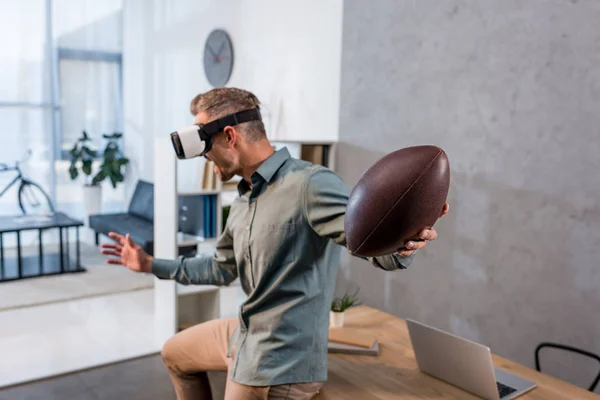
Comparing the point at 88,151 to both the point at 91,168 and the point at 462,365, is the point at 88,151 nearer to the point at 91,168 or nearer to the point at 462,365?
the point at 91,168

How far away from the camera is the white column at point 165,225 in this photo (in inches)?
141

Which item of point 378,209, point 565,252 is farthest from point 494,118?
point 378,209

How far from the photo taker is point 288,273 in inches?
68.1

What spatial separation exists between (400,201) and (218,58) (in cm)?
455

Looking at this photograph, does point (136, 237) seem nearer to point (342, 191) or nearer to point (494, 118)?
point (494, 118)

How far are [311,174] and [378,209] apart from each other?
46 centimetres

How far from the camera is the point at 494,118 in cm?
311

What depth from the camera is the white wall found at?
4.35 m

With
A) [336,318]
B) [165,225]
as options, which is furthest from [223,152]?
[165,225]

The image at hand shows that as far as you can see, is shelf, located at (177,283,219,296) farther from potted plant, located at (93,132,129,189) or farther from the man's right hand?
potted plant, located at (93,132,129,189)

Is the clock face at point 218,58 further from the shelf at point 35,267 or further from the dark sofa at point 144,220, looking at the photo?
the shelf at point 35,267

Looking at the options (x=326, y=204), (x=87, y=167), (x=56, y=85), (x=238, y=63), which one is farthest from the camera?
(x=56, y=85)

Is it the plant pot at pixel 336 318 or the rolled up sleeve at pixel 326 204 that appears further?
the plant pot at pixel 336 318

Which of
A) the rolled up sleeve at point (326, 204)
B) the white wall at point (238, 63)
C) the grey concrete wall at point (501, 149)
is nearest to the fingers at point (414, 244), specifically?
the rolled up sleeve at point (326, 204)
